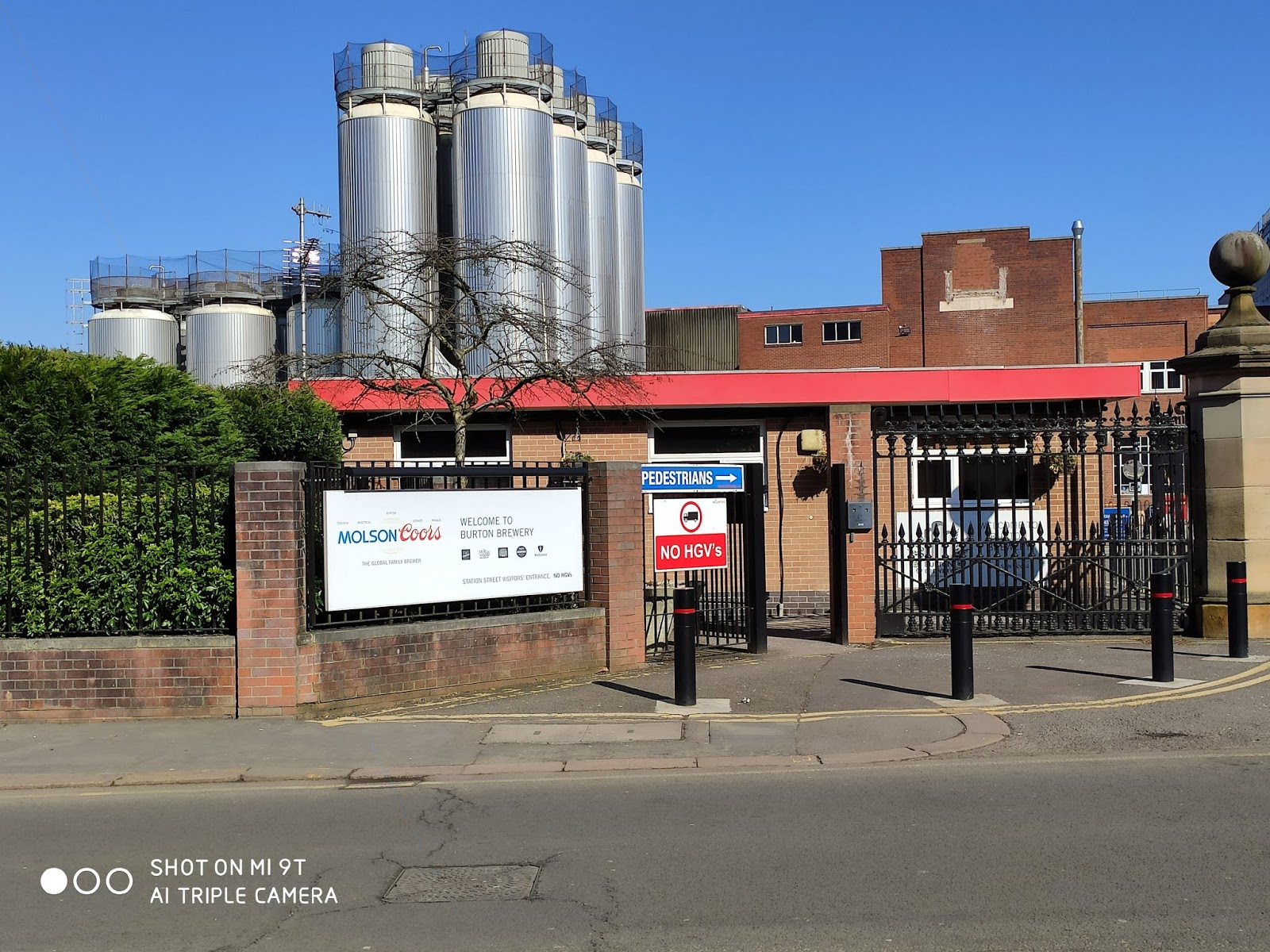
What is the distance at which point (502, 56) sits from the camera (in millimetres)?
41438

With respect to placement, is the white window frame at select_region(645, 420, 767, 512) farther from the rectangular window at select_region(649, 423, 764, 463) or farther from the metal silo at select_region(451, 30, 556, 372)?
the metal silo at select_region(451, 30, 556, 372)

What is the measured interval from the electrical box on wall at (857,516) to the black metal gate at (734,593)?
104 cm

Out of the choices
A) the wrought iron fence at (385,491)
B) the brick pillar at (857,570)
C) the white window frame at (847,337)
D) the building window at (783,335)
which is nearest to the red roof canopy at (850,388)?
the brick pillar at (857,570)

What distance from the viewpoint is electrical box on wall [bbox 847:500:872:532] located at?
13664 millimetres

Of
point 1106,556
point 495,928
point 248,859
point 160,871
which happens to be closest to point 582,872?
point 495,928

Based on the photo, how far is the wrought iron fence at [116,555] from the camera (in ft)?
33.8

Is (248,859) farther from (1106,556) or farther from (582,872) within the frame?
(1106,556)

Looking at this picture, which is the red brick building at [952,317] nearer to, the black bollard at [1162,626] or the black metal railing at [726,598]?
the black metal railing at [726,598]

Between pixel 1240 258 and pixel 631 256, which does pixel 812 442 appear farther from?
pixel 631 256

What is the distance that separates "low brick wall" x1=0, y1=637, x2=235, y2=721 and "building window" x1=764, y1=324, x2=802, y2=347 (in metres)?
52.2

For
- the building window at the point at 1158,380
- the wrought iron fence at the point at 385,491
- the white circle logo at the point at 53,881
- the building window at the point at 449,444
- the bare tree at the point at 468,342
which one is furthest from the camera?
the building window at the point at 1158,380

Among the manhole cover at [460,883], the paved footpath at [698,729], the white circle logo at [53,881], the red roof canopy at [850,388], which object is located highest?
the red roof canopy at [850,388]

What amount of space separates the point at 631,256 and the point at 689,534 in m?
36.8

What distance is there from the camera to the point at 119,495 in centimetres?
1046
